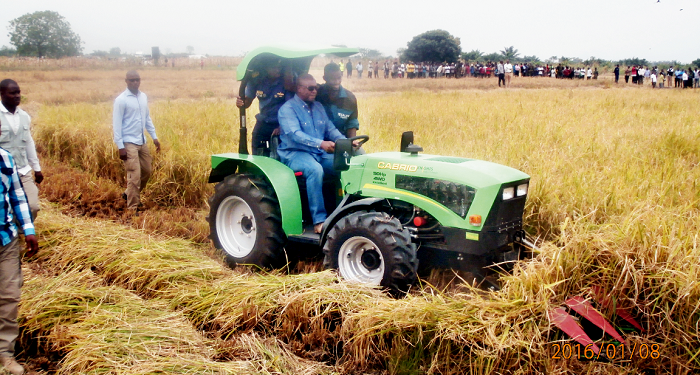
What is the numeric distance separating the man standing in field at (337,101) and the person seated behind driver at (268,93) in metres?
0.34

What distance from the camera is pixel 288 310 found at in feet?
13.1

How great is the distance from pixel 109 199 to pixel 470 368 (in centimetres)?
606

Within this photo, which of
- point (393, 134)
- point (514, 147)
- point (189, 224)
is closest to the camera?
point (189, 224)

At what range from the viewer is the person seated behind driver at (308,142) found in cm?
504

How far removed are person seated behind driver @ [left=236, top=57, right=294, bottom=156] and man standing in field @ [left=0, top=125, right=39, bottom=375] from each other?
2.49 metres

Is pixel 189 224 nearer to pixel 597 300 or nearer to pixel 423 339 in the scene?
pixel 423 339

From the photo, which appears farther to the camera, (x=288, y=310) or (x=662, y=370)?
(x=288, y=310)

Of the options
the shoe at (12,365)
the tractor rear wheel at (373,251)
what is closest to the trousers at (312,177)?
the tractor rear wheel at (373,251)

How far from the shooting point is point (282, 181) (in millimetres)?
5105

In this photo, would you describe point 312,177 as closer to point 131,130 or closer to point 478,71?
point 131,130

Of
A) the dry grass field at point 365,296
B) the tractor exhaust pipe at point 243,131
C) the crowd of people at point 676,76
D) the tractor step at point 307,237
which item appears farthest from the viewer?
the crowd of people at point 676,76

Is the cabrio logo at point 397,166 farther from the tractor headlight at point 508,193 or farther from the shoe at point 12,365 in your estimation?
the shoe at point 12,365

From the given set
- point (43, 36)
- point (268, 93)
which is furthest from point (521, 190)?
point (43, 36)

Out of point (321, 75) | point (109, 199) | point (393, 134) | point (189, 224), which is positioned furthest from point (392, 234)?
point (393, 134)
